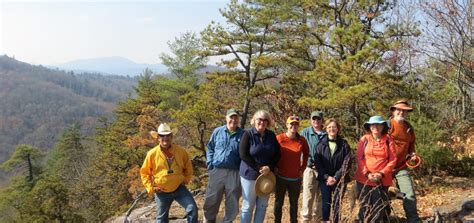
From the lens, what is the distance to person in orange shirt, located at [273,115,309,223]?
4.59 m

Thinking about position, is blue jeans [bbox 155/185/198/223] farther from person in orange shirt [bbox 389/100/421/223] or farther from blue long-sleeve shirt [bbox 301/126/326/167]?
person in orange shirt [bbox 389/100/421/223]

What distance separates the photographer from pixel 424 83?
9078 millimetres

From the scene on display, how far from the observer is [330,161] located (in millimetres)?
4520

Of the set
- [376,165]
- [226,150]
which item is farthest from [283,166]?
[376,165]

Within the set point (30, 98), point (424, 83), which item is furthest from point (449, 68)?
point (30, 98)

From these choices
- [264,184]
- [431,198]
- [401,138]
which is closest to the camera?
[264,184]

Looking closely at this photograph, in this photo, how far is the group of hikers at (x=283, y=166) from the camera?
4309 mm

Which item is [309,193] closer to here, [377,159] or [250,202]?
[250,202]

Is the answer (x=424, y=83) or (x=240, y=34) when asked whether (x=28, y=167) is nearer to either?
(x=240, y=34)

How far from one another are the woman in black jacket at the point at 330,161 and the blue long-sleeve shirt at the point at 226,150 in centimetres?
99

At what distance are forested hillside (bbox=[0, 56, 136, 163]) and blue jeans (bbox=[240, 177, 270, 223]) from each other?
59235 millimetres

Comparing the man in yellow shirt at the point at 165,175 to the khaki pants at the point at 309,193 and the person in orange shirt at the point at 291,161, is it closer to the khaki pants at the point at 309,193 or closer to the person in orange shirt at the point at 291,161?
the person in orange shirt at the point at 291,161

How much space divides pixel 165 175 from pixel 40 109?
13642cm

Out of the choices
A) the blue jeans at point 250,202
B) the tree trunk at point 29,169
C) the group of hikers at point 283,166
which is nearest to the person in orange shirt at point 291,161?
the group of hikers at point 283,166
